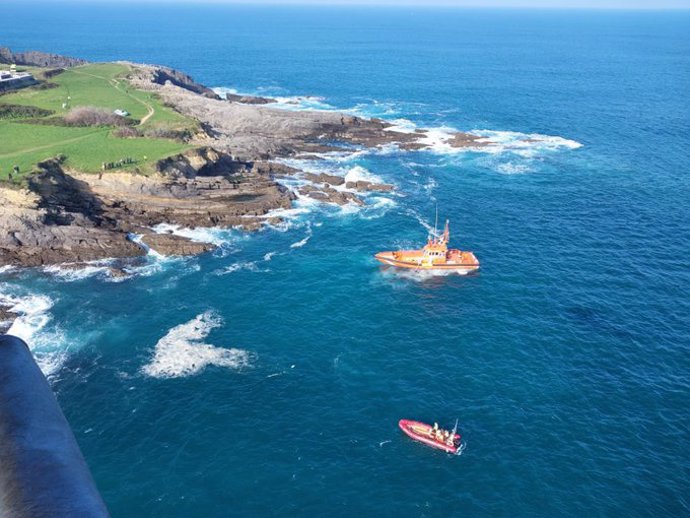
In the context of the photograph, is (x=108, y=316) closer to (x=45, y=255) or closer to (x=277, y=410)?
(x=45, y=255)

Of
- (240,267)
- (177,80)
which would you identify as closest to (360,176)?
(240,267)

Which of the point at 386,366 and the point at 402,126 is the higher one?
the point at 402,126

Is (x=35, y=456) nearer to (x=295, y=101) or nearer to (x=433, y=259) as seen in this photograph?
(x=433, y=259)

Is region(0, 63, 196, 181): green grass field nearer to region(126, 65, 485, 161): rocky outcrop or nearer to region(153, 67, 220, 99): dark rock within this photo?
region(126, 65, 485, 161): rocky outcrop

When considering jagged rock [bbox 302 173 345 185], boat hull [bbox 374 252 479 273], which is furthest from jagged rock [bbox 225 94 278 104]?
boat hull [bbox 374 252 479 273]

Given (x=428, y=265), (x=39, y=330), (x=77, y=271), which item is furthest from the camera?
(x=428, y=265)

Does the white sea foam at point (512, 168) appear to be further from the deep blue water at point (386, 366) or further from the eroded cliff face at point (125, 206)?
the eroded cliff face at point (125, 206)

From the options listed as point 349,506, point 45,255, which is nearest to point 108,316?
point 45,255
